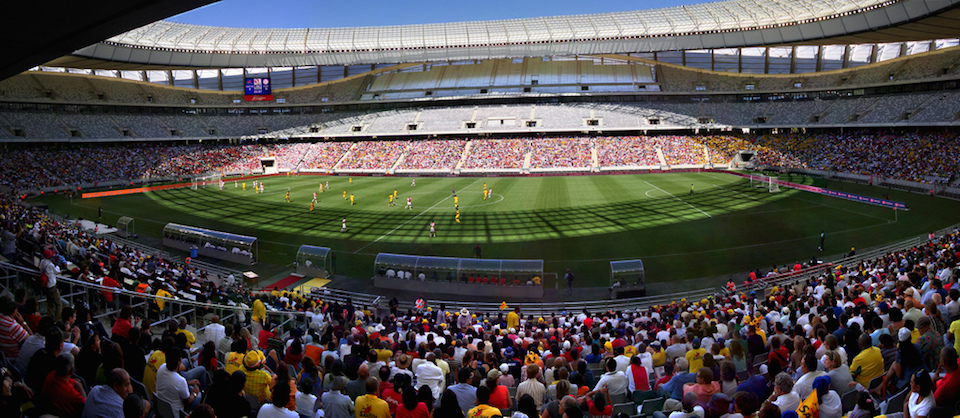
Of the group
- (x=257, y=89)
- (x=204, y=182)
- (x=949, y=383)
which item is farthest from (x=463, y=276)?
(x=257, y=89)

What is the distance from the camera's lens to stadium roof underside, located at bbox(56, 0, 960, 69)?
4781 centimetres

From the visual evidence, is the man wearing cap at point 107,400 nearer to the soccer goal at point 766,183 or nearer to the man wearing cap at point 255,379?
the man wearing cap at point 255,379

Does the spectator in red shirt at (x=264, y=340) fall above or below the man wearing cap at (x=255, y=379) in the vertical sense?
below

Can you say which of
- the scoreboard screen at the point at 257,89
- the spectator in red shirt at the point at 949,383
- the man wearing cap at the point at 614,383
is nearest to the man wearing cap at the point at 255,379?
the man wearing cap at the point at 614,383

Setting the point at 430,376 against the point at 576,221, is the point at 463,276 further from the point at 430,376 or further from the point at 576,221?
the point at 430,376

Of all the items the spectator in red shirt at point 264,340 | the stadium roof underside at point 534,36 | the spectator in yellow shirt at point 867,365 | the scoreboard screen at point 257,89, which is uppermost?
the stadium roof underside at point 534,36

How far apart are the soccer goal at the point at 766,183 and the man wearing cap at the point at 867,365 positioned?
38.6 metres

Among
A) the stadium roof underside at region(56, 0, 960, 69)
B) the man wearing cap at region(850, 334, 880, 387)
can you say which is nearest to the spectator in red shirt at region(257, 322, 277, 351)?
the man wearing cap at region(850, 334, 880, 387)

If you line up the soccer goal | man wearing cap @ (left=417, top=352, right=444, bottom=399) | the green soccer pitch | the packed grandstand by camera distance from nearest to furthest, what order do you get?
the packed grandstand < man wearing cap @ (left=417, top=352, right=444, bottom=399) < the green soccer pitch < the soccer goal

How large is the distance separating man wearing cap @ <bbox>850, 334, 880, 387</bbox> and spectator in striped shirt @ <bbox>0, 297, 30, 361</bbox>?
10237mm

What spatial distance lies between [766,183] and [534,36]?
4099 centimetres

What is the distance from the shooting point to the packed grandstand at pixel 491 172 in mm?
5875

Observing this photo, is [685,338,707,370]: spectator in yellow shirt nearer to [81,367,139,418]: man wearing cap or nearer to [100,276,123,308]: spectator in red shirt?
[81,367,139,418]: man wearing cap

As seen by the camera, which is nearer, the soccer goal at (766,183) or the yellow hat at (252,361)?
the yellow hat at (252,361)
